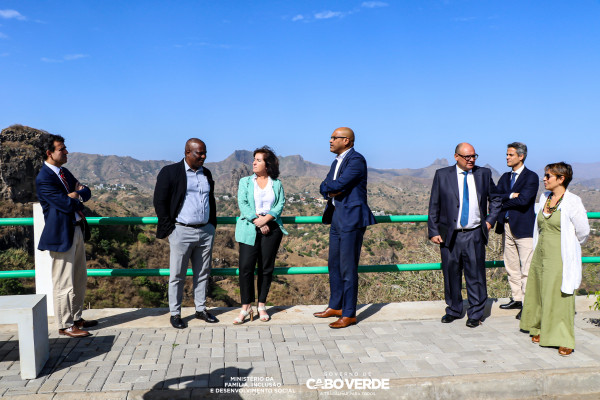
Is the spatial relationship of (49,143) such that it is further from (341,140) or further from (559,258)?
(559,258)

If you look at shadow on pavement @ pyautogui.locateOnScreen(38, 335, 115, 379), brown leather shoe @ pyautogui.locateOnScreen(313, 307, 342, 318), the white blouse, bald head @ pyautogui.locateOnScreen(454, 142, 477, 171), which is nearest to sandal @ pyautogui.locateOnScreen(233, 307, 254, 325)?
brown leather shoe @ pyautogui.locateOnScreen(313, 307, 342, 318)

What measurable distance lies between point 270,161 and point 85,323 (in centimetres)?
256

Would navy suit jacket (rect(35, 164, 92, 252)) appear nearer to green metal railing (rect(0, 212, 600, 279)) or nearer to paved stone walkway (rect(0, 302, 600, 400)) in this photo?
green metal railing (rect(0, 212, 600, 279))

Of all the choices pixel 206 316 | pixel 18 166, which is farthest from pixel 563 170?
pixel 18 166

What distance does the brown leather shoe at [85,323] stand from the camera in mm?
5070

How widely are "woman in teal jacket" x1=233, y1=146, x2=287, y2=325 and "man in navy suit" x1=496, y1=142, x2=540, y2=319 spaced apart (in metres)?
2.64

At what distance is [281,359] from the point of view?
4316mm

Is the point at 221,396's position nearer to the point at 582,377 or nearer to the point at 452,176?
the point at 582,377

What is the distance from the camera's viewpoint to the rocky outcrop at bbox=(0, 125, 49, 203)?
2446 inches

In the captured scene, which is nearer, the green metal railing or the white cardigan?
the white cardigan

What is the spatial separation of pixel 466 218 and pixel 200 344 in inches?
118

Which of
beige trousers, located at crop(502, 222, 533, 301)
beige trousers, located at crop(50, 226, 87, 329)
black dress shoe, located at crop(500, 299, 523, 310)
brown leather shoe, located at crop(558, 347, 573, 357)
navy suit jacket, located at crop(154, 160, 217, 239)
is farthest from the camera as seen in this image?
black dress shoe, located at crop(500, 299, 523, 310)

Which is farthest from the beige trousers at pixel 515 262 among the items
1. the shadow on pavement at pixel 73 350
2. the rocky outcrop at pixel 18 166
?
the rocky outcrop at pixel 18 166

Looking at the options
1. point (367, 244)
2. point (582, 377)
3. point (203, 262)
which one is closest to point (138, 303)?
point (367, 244)
